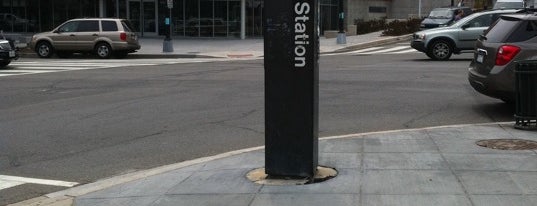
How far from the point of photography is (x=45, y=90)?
50.2 feet

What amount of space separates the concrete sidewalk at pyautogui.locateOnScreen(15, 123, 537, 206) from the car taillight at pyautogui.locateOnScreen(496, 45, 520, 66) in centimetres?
238

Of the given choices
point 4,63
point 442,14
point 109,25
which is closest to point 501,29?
point 4,63

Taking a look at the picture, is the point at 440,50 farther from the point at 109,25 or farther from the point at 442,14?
the point at 442,14

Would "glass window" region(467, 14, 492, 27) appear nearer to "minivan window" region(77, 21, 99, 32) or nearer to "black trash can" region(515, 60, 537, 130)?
"black trash can" region(515, 60, 537, 130)

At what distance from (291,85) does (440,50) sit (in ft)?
55.0

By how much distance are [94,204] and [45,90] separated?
10.3 metres

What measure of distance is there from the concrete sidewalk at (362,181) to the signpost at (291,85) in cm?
31

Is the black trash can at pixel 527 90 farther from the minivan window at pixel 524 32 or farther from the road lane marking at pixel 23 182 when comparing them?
the road lane marking at pixel 23 182

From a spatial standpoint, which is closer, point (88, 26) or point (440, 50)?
point (440, 50)

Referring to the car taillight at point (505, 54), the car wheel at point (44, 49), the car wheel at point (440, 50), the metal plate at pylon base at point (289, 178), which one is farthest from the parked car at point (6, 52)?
the metal plate at pylon base at point (289, 178)

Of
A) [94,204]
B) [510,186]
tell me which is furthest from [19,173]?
[510,186]

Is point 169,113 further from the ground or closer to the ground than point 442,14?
closer to the ground

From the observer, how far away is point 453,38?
21.4 meters

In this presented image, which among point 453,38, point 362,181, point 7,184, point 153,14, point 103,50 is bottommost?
point 7,184
